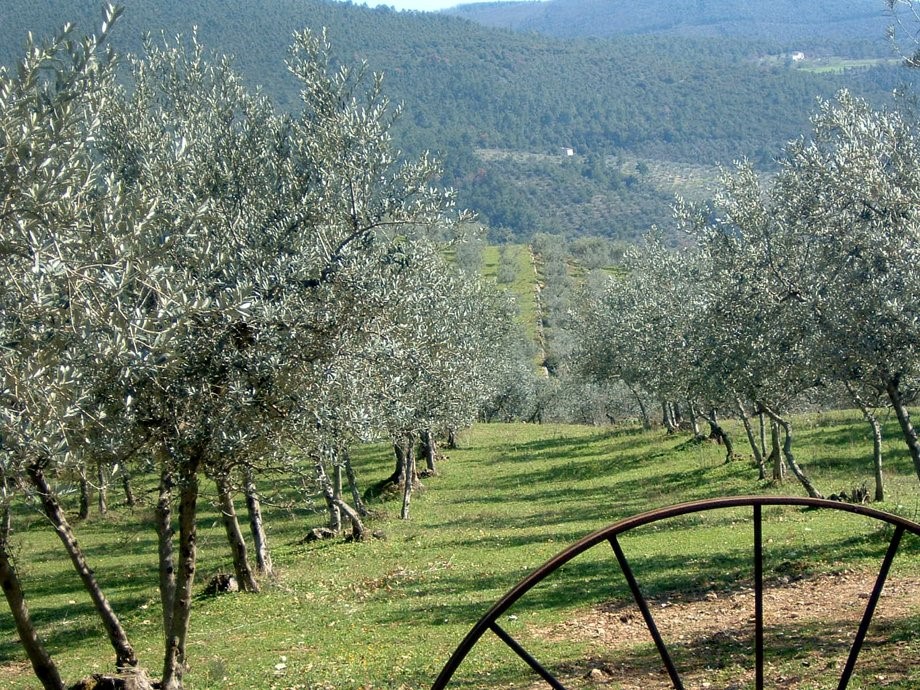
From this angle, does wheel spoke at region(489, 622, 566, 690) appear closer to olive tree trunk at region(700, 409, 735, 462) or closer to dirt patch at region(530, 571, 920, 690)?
dirt patch at region(530, 571, 920, 690)

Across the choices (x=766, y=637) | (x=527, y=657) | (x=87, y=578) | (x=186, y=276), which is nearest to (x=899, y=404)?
(x=766, y=637)

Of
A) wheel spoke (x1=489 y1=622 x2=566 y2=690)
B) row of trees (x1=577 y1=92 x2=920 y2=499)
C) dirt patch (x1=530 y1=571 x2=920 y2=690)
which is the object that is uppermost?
row of trees (x1=577 y1=92 x2=920 y2=499)

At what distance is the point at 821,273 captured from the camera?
47.2 ft

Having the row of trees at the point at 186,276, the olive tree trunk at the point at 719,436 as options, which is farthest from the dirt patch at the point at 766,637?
the olive tree trunk at the point at 719,436

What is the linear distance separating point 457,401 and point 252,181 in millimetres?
17377

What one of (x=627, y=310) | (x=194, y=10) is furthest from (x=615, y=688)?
(x=194, y=10)

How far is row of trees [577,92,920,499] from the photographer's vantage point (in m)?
12.8

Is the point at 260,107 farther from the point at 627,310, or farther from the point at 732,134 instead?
the point at 732,134

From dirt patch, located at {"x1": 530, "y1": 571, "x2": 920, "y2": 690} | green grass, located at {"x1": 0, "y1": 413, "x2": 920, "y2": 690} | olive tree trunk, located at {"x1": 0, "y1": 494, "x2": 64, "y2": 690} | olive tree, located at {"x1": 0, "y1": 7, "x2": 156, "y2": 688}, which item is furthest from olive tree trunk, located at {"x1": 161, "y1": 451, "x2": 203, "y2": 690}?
dirt patch, located at {"x1": 530, "y1": 571, "x2": 920, "y2": 690}

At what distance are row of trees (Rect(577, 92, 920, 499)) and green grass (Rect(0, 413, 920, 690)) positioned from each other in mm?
2826

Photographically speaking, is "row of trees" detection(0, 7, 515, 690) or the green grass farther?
the green grass

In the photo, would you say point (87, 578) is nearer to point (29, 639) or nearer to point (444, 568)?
point (29, 639)

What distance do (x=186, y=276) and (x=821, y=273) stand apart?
10.3 metres

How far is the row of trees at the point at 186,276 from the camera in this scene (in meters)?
5.28
